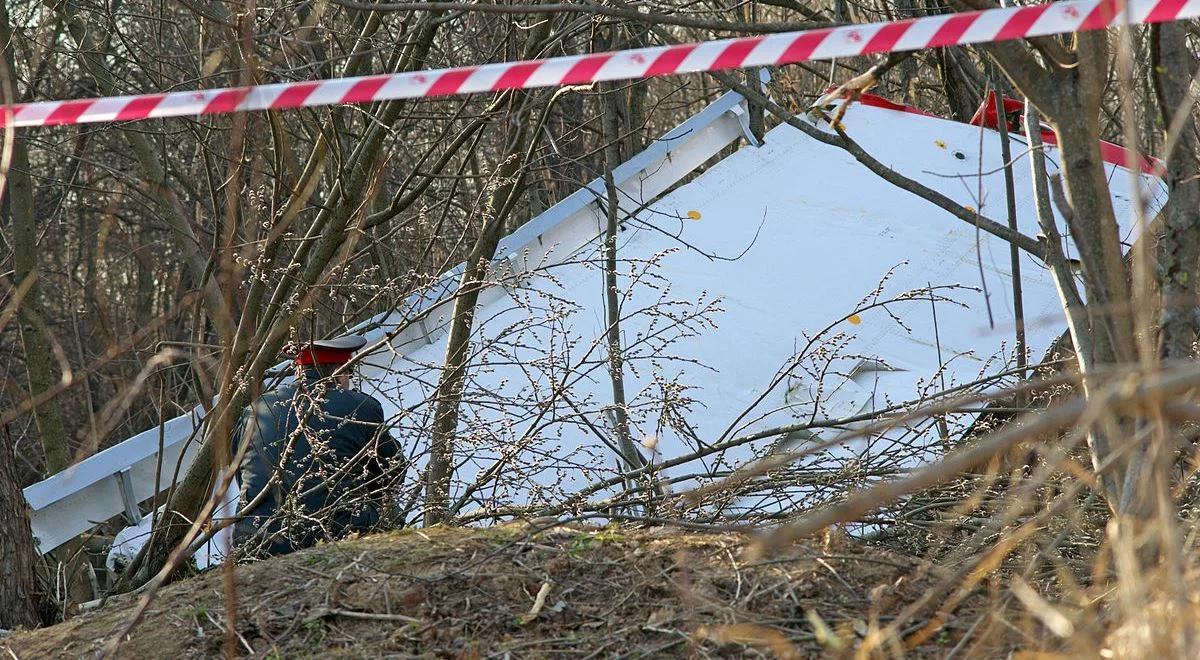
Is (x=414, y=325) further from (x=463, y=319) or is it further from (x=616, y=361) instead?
(x=616, y=361)

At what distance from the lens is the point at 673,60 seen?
3.94 meters

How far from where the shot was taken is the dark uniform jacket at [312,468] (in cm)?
457

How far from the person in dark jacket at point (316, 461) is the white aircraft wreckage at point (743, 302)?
261 mm

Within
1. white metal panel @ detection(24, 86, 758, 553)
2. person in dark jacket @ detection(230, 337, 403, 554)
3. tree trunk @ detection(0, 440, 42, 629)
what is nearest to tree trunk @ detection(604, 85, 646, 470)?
white metal panel @ detection(24, 86, 758, 553)

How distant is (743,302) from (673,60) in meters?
4.17

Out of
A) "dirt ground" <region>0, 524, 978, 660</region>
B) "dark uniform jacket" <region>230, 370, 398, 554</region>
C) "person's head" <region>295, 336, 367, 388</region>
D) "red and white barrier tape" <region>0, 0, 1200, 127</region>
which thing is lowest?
"dirt ground" <region>0, 524, 978, 660</region>

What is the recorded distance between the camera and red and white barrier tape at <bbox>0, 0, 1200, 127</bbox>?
314 cm

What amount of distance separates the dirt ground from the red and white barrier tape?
139 cm

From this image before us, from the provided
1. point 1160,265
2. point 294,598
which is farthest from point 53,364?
point 1160,265

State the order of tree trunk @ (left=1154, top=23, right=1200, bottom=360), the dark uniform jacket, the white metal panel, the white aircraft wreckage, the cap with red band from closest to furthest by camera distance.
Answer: tree trunk @ (left=1154, top=23, right=1200, bottom=360) → the dark uniform jacket → the cap with red band → the white metal panel → the white aircraft wreckage

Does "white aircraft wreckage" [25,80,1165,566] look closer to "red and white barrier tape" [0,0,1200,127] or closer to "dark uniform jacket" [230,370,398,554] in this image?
"dark uniform jacket" [230,370,398,554]

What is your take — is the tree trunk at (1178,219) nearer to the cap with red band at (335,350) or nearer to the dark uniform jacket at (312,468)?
the dark uniform jacket at (312,468)

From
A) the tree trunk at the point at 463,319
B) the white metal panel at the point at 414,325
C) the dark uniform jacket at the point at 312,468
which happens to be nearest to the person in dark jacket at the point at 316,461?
the dark uniform jacket at the point at 312,468

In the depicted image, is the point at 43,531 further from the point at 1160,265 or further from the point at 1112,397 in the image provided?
the point at 1112,397
